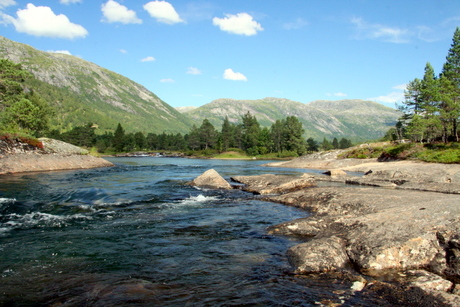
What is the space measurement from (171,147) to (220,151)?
179 feet

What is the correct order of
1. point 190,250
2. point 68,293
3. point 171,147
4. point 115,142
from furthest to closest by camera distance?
1. point 171,147
2. point 115,142
3. point 190,250
4. point 68,293

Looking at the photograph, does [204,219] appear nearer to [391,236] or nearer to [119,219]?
[119,219]

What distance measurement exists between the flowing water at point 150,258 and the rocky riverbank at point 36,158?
19.1m

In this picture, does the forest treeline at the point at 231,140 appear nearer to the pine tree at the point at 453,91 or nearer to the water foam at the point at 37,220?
the pine tree at the point at 453,91

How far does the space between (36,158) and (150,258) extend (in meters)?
33.1

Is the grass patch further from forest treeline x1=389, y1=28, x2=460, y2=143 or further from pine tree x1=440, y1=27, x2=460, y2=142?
pine tree x1=440, y1=27, x2=460, y2=142

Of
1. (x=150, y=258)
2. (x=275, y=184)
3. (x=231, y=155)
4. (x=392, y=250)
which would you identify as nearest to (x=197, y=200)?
(x=275, y=184)

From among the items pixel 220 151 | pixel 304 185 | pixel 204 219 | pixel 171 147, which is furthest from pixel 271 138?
pixel 204 219

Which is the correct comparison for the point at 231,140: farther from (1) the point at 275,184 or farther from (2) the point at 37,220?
(2) the point at 37,220

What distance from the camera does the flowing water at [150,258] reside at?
5.72 metres

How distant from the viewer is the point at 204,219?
40.5ft

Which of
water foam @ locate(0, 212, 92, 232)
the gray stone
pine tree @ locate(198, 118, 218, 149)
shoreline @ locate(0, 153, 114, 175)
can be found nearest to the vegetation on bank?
the gray stone

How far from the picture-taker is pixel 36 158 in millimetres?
33281

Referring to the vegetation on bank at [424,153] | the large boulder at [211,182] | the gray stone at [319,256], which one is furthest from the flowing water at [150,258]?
the vegetation on bank at [424,153]
